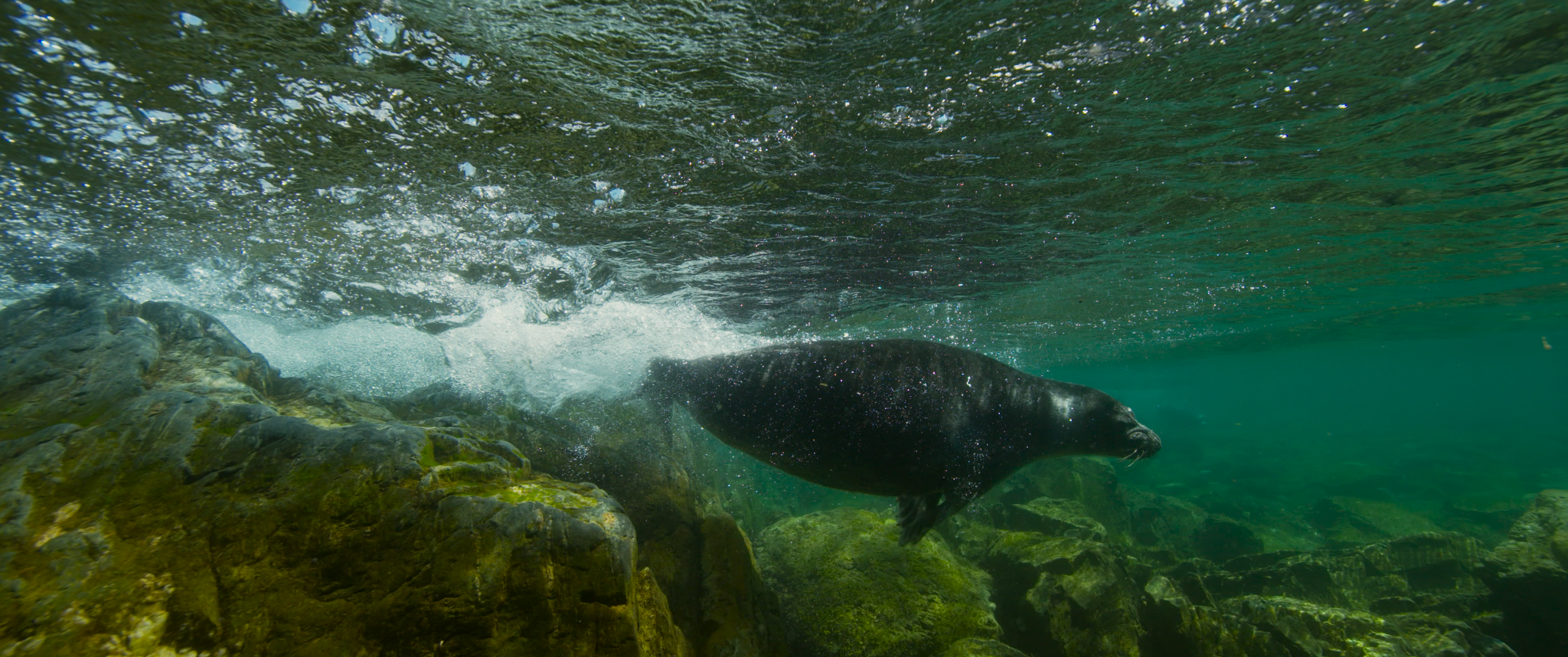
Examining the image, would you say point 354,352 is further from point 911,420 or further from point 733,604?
point 911,420

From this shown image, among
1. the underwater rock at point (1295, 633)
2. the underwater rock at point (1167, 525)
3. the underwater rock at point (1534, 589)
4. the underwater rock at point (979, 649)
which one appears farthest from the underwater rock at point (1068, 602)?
the underwater rock at point (1167, 525)

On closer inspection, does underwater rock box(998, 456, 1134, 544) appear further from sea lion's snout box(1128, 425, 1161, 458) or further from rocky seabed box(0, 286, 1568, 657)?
sea lion's snout box(1128, 425, 1161, 458)

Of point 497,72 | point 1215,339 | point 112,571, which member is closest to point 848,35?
point 497,72

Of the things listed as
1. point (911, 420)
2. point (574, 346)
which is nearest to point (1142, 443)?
point (911, 420)

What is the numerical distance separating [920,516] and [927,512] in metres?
0.08

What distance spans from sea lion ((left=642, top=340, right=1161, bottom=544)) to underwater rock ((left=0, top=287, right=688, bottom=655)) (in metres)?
2.03

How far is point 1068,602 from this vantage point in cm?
614

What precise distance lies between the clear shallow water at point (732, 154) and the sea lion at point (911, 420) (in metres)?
2.15

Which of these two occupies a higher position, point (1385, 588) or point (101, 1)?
point (101, 1)

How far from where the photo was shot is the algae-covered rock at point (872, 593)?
5160 millimetres

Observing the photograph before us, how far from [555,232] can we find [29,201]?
18.8ft

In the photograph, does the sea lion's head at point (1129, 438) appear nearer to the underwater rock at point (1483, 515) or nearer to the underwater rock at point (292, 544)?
the underwater rock at point (292, 544)

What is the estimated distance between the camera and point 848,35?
3.68 m

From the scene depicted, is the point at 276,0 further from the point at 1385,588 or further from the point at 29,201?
the point at 1385,588
